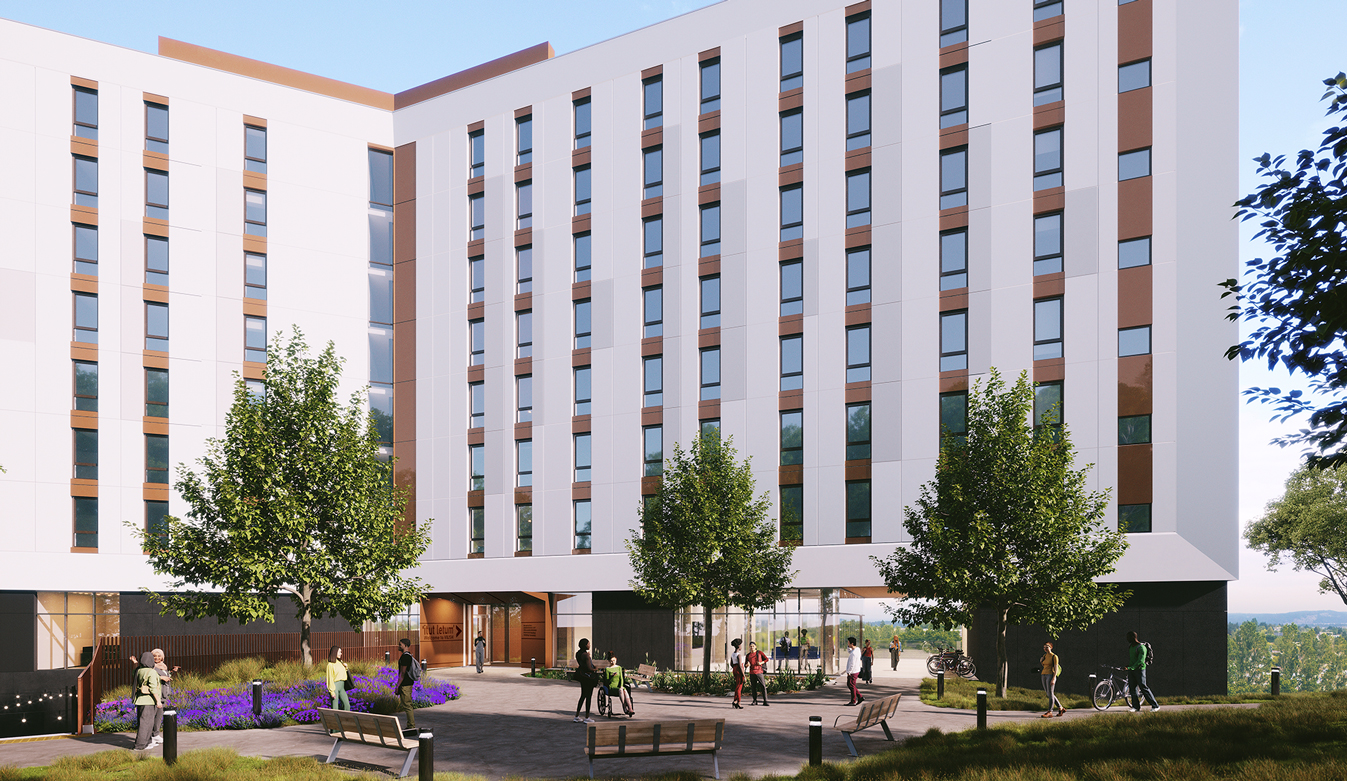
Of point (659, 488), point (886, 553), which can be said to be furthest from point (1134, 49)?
point (659, 488)

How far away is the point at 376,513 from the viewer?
27.6 m

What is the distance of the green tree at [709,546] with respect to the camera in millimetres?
31719

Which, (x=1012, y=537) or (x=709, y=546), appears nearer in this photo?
(x=1012, y=537)

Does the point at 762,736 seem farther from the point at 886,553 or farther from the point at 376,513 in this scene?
the point at 886,553

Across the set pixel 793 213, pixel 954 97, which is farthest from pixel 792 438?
pixel 954 97

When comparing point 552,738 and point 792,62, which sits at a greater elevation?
point 792,62

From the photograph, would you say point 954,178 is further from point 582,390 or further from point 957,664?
point 582,390

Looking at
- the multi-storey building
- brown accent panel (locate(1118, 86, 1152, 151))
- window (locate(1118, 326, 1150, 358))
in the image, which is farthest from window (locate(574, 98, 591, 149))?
window (locate(1118, 326, 1150, 358))

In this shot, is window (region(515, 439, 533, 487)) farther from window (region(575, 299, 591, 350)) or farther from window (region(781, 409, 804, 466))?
window (region(781, 409, 804, 466))

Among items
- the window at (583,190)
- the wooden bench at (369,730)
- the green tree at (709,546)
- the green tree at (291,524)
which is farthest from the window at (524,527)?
the wooden bench at (369,730)

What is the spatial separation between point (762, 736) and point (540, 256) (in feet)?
88.7

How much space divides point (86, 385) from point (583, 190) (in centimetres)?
2048

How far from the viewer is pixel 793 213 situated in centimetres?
3784

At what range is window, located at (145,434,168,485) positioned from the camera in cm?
4081
